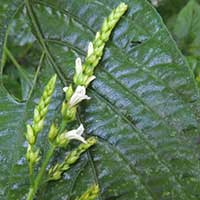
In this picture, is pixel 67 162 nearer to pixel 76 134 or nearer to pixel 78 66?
pixel 76 134

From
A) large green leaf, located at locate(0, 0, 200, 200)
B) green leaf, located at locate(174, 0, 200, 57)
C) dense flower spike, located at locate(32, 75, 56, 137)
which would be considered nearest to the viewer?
dense flower spike, located at locate(32, 75, 56, 137)

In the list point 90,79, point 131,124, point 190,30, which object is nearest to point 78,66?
point 90,79

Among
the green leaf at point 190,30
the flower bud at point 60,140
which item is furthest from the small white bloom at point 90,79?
the green leaf at point 190,30

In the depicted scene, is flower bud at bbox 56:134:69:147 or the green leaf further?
the green leaf

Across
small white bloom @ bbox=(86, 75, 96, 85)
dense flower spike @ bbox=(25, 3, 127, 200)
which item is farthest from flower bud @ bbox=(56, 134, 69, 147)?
small white bloom @ bbox=(86, 75, 96, 85)

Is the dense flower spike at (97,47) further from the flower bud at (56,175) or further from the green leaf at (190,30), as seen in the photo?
the green leaf at (190,30)

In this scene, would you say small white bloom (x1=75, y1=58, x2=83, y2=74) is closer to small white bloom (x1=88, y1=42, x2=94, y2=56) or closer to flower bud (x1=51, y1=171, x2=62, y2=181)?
small white bloom (x1=88, y1=42, x2=94, y2=56)

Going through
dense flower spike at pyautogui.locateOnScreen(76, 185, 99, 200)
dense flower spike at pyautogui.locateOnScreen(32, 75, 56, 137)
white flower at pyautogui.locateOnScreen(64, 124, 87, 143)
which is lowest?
dense flower spike at pyautogui.locateOnScreen(76, 185, 99, 200)

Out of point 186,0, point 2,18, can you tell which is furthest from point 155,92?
point 186,0
